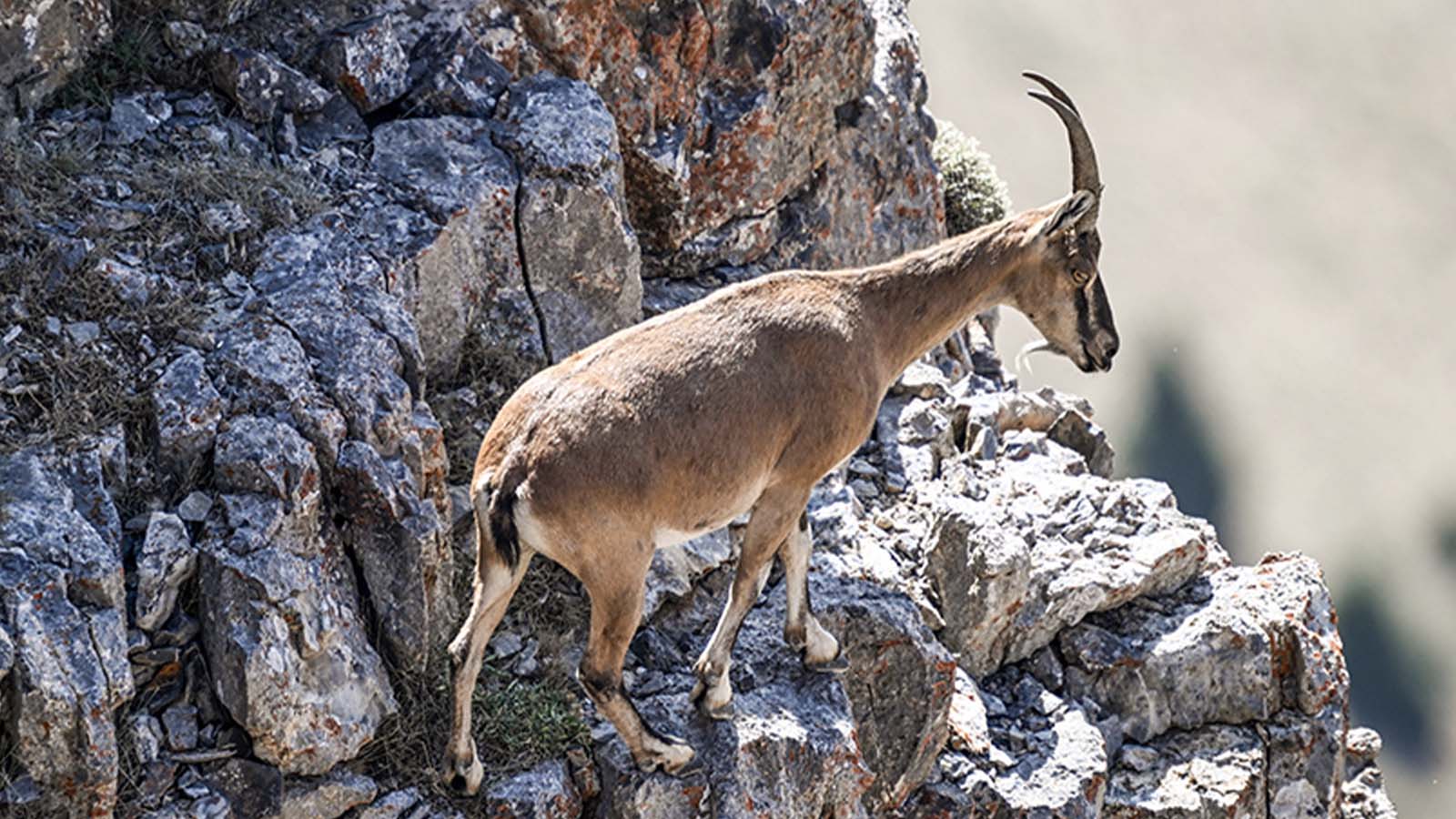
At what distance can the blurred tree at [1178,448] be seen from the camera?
36719 millimetres

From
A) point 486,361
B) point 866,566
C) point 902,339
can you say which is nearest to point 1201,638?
point 866,566

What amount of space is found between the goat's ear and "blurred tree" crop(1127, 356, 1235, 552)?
2793cm

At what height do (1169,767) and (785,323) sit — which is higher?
(785,323)

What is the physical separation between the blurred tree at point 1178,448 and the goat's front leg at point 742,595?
1158 inches

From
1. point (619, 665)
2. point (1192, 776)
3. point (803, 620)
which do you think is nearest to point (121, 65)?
point (619, 665)

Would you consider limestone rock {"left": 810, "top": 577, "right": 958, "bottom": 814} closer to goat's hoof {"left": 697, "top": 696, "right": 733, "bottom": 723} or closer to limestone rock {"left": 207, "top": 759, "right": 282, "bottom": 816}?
goat's hoof {"left": 697, "top": 696, "right": 733, "bottom": 723}

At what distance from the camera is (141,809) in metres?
6.81

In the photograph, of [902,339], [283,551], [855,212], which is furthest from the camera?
[855,212]

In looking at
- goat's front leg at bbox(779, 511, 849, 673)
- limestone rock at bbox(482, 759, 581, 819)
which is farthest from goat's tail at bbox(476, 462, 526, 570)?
goat's front leg at bbox(779, 511, 849, 673)

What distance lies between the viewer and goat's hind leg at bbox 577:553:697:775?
7.71 m

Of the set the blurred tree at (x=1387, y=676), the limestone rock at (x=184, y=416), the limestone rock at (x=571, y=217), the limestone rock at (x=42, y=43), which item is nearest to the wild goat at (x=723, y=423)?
the limestone rock at (x=184, y=416)

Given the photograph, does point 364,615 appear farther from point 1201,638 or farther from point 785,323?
point 1201,638

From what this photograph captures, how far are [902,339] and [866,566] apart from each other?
1.70 metres

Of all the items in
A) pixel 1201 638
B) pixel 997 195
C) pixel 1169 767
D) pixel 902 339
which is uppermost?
pixel 997 195
